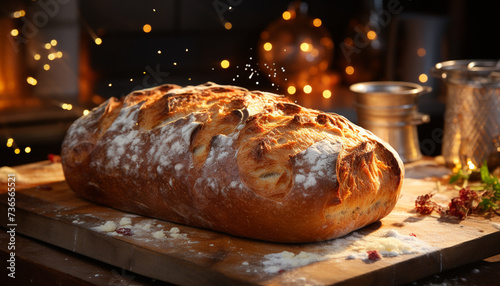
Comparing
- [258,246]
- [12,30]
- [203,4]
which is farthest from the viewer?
[203,4]

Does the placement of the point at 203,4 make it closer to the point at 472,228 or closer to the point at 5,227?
the point at 5,227

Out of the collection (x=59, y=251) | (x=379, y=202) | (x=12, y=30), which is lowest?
(x=59, y=251)

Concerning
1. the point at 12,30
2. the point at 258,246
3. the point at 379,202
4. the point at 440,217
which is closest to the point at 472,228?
the point at 440,217

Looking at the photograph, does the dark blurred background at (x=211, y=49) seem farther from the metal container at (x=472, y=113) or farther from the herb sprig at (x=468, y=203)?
the herb sprig at (x=468, y=203)

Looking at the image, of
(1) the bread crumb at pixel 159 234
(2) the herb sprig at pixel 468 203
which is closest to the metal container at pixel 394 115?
(2) the herb sprig at pixel 468 203

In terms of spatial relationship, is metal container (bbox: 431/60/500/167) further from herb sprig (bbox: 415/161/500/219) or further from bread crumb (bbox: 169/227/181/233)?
bread crumb (bbox: 169/227/181/233)

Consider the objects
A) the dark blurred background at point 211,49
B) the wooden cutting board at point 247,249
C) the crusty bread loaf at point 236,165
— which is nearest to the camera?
the wooden cutting board at point 247,249

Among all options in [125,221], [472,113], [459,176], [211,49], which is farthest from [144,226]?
[211,49]
